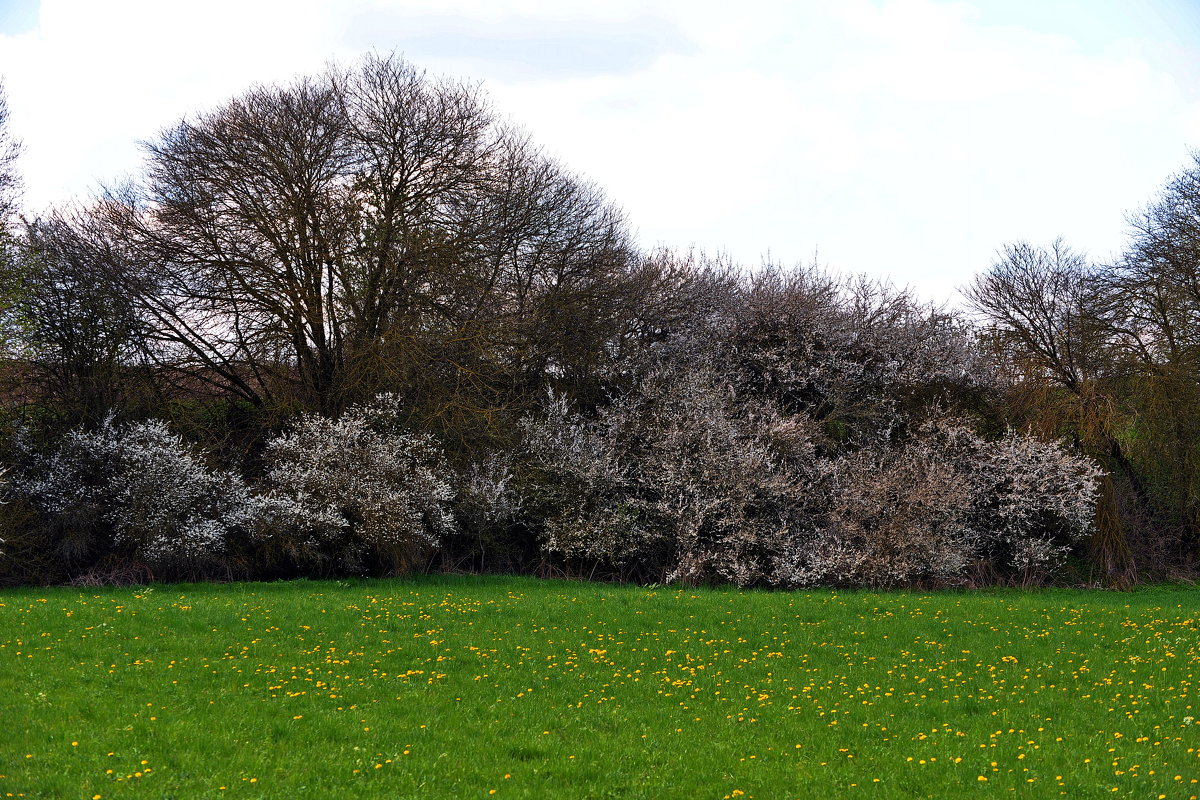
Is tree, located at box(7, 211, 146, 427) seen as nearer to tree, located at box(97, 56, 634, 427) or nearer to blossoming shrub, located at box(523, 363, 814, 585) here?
tree, located at box(97, 56, 634, 427)

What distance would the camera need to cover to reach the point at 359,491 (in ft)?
65.4

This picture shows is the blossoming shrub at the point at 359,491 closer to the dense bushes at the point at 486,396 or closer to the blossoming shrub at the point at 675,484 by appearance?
the dense bushes at the point at 486,396

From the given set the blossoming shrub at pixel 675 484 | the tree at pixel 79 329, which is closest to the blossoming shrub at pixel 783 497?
the blossoming shrub at pixel 675 484

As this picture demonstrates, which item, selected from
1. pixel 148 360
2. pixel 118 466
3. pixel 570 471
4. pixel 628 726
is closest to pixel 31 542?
pixel 118 466

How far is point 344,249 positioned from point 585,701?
16.9 m

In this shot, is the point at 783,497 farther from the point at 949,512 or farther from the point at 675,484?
the point at 949,512

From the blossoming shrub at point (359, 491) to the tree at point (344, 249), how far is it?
1.29 meters

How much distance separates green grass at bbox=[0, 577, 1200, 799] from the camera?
7.15 metres

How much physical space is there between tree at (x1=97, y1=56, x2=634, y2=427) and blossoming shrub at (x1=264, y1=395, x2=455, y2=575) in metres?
1.29

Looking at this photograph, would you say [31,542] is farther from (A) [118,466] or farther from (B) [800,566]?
(B) [800,566]

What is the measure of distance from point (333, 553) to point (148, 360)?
24.1 ft

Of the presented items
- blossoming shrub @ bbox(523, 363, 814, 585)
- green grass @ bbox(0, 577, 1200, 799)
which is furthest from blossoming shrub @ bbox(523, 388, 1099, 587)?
green grass @ bbox(0, 577, 1200, 799)

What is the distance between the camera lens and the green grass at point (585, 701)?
7148 mm

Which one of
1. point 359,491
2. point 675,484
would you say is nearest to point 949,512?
point 675,484
